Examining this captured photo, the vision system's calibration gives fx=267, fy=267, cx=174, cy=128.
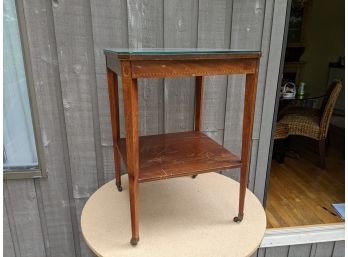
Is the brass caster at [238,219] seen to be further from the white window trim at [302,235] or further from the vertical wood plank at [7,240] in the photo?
the vertical wood plank at [7,240]

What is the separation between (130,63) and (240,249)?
0.67 metres

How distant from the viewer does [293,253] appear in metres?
1.61

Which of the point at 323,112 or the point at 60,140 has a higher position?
the point at 60,140

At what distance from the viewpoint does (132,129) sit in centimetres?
75

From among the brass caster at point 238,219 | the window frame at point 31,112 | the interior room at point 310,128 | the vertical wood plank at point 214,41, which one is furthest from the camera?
the interior room at point 310,128

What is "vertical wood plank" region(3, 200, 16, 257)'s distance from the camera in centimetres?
137

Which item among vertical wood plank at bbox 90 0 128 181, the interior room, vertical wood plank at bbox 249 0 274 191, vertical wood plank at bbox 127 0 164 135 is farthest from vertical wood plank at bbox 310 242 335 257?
vertical wood plank at bbox 90 0 128 181

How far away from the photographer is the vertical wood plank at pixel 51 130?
1.10 m

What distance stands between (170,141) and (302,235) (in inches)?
41.7

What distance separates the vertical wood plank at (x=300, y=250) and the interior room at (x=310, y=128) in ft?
0.44

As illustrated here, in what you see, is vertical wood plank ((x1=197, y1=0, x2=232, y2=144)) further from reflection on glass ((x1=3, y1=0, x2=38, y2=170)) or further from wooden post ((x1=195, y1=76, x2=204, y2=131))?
reflection on glass ((x1=3, y1=0, x2=38, y2=170))

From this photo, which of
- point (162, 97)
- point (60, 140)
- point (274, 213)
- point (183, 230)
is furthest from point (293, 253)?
point (60, 140)

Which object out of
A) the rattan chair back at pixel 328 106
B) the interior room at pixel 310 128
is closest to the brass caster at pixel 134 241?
the interior room at pixel 310 128

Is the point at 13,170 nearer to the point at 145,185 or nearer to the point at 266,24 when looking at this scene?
the point at 145,185
